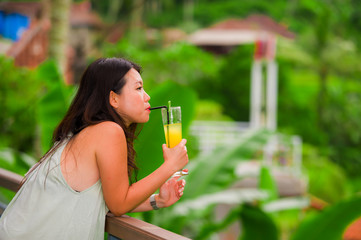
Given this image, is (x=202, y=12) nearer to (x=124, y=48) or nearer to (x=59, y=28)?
(x=124, y=48)

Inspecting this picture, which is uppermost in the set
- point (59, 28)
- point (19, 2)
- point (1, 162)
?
point (19, 2)

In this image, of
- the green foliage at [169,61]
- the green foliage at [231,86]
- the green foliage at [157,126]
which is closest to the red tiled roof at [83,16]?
the green foliage at [231,86]

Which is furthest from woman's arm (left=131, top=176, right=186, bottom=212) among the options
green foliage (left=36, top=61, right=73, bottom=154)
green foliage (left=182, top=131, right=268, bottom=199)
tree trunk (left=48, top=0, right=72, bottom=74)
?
tree trunk (left=48, top=0, right=72, bottom=74)

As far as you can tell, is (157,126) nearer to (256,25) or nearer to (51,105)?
(51,105)

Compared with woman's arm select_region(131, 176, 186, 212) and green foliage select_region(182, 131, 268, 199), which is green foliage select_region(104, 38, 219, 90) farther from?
woman's arm select_region(131, 176, 186, 212)

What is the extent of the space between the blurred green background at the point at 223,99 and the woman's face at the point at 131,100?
0.85 feet

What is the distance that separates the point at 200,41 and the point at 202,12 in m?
6.06

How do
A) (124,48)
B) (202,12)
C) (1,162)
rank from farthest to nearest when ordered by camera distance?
1. (202,12)
2. (124,48)
3. (1,162)

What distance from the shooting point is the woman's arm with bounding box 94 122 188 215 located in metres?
1.26

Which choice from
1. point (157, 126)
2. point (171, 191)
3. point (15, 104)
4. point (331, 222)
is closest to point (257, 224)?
point (331, 222)

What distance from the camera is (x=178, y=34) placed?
24.8 m

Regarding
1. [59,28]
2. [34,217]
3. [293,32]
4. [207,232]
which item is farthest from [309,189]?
[293,32]

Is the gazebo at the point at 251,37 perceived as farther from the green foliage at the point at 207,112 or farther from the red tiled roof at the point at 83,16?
the red tiled roof at the point at 83,16

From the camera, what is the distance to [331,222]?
Result: 218 centimetres
